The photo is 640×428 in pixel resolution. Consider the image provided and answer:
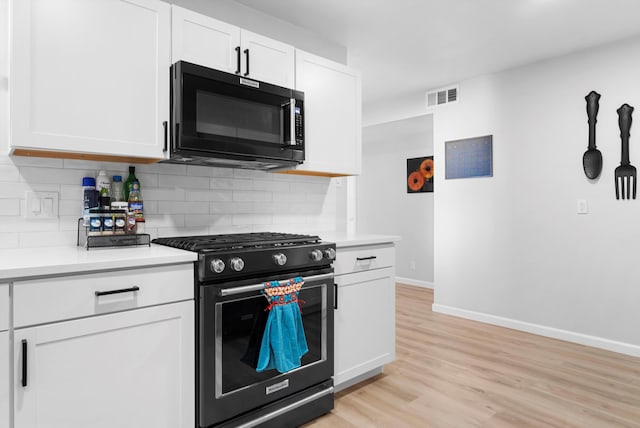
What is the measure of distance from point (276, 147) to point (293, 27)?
3.92 ft

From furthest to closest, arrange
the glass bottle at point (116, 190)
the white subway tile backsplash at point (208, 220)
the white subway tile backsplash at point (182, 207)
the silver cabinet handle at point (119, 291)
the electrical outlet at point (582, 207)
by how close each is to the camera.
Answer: the electrical outlet at point (582, 207) → the white subway tile backsplash at point (208, 220) → the white subway tile backsplash at point (182, 207) → the glass bottle at point (116, 190) → the silver cabinet handle at point (119, 291)

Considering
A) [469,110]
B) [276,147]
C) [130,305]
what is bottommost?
[130,305]

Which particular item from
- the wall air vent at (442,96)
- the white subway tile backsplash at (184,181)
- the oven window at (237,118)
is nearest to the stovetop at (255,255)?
the white subway tile backsplash at (184,181)

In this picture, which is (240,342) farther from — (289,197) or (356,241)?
(289,197)

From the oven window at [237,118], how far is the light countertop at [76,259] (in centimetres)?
64

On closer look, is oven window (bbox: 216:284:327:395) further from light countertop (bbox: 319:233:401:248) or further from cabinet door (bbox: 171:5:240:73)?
cabinet door (bbox: 171:5:240:73)

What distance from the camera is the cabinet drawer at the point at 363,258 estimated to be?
2281 millimetres

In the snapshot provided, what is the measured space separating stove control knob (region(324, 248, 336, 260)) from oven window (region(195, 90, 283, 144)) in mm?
672

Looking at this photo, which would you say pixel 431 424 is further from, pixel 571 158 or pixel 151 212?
pixel 571 158

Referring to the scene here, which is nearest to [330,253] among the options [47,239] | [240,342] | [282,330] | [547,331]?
[282,330]

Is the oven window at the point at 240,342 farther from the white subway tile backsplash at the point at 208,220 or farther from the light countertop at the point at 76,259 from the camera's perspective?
the white subway tile backsplash at the point at 208,220

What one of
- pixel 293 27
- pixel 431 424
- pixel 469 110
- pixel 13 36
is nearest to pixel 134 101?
pixel 13 36

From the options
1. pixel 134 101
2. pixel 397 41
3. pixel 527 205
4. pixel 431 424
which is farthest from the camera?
pixel 527 205

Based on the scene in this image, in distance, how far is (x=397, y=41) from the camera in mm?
3178
